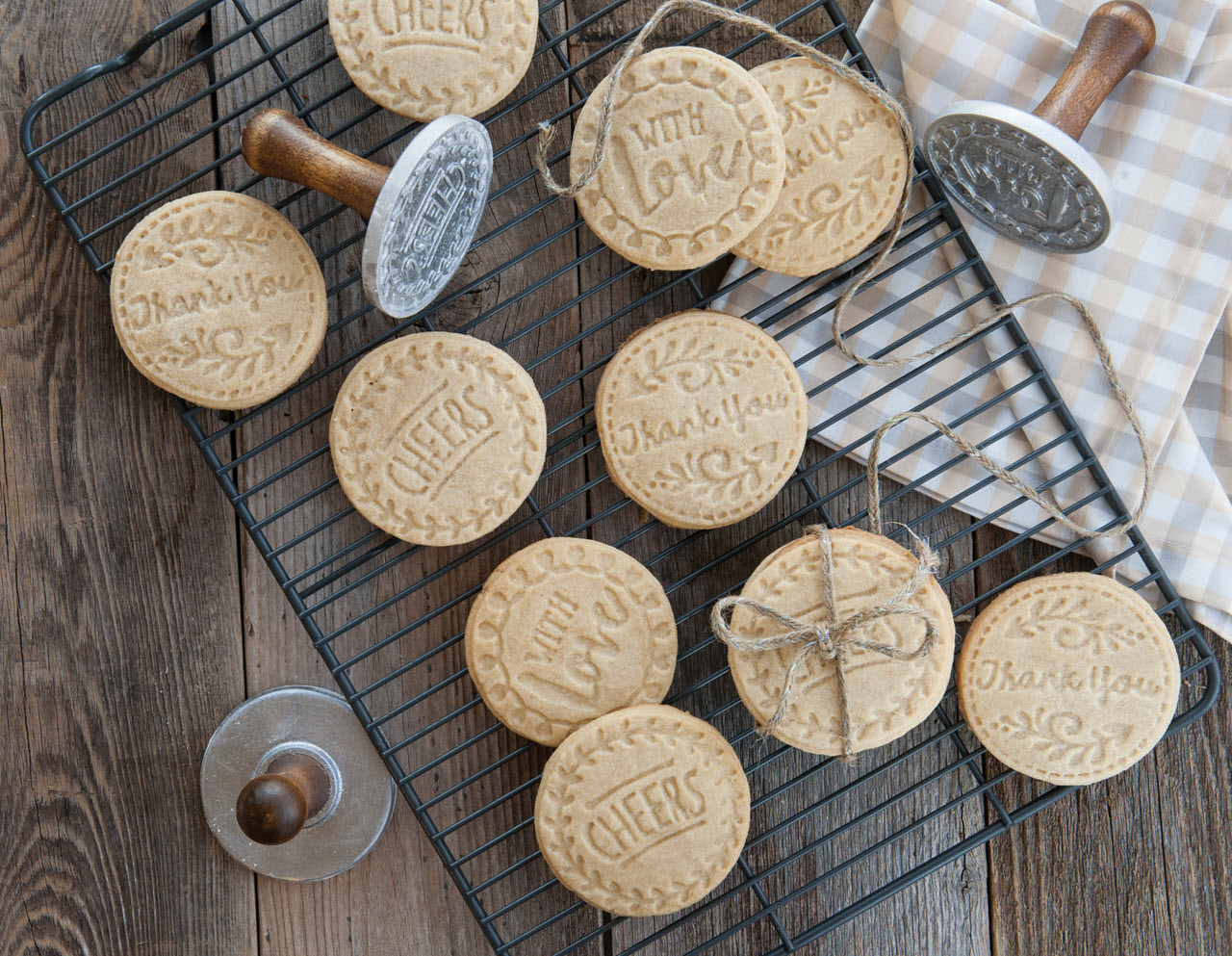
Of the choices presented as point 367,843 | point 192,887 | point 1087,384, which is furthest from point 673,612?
point 192,887

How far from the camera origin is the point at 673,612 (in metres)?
1.44

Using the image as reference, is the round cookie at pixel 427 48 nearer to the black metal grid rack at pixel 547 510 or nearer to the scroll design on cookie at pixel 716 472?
the black metal grid rack at pixel 547 510

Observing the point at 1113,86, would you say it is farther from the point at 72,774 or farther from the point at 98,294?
the point at 72,774

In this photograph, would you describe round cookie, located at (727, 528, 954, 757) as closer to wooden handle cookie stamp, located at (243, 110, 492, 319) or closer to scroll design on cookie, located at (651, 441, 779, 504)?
scroll design on cookie, located at (651, 441, 779, 504)

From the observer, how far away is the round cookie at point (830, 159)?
131 centimetres

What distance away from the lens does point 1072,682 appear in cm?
132

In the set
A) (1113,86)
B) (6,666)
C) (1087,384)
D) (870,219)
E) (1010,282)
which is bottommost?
(6,666)

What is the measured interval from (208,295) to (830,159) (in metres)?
0.82

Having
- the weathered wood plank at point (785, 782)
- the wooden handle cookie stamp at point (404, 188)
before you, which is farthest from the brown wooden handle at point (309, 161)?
the weathered wood plank at point (785, 782)

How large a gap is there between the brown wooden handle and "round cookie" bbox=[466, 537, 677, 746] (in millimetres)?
493

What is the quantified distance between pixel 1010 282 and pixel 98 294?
129 cm

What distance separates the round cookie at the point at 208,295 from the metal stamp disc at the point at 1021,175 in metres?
0.86

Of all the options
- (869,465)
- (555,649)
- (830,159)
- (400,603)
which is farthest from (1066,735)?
(400,603)

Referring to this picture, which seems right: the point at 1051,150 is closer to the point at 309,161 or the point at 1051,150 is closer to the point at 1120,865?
the point at 309,161
